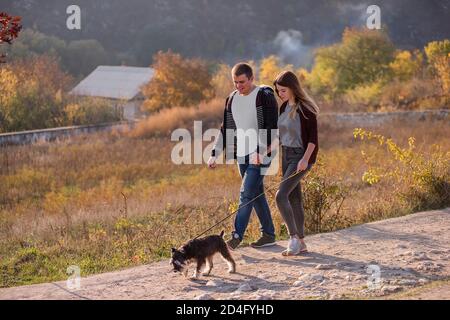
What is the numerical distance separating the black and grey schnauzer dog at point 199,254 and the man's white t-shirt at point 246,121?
1010 mm

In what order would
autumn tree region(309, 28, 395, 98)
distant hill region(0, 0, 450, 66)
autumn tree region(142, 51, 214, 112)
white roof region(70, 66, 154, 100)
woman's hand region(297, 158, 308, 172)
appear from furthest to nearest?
distant hill region(0, 0, 450, 66) → white roof region(70, 66, 154, 100) → autumn tree region(309, 28, 395, 98) → autumn tree region(142, 51, 214, 112) → woman's hand region(297, 158, 308, 172)

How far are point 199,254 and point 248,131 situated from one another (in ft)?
4.56

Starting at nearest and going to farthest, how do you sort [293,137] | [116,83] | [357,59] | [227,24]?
[293,137] < [357,59] < [116,83] < [227,24]

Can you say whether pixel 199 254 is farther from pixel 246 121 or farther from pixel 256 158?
pixel 246 121

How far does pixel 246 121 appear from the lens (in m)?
7.47

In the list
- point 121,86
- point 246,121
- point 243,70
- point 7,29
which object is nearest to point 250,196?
point 246,121

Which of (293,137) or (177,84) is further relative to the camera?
(177,84)

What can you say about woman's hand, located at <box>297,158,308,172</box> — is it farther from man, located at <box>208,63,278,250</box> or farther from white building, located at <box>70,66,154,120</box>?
white building, located at <box>70,66,154,120</box>

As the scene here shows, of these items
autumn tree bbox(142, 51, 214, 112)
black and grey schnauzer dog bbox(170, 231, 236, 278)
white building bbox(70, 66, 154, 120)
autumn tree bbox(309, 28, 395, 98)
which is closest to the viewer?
black and grey schnauzer dog bbox(170, 231, 236, 278)

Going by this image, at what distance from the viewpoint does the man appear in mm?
7387

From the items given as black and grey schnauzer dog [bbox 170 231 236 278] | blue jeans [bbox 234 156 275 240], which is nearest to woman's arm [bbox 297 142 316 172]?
blue jeans [bbox 234 156 275 240]

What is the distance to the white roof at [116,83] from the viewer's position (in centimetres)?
4431
